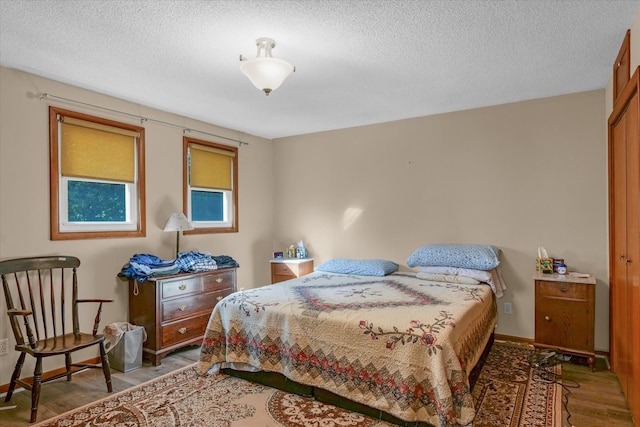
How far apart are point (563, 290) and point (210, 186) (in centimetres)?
381

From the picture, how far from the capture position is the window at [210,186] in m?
4.34

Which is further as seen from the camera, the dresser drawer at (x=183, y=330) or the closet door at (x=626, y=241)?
the dresser drawer at (x=183, y=330)

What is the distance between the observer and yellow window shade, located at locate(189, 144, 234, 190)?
4.41 m

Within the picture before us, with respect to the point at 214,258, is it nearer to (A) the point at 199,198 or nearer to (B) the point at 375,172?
(A) the point at 199,198

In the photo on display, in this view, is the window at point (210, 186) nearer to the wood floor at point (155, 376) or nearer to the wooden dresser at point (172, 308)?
the wooden dresser at point (172, 308)

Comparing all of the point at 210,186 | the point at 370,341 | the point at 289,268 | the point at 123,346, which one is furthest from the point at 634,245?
the point at 210,186

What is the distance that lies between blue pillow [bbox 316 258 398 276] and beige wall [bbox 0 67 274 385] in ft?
4.52

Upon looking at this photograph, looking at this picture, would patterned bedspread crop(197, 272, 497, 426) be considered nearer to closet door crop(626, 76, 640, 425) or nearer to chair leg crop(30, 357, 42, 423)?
closet door crop(626, 76, 640, 425)

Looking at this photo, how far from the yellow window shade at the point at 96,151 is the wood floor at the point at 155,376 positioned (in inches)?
68.3

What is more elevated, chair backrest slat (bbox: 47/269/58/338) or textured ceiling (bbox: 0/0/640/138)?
textured ceiling (bbox: 0/0/640/138)

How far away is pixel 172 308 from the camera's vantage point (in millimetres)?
3512

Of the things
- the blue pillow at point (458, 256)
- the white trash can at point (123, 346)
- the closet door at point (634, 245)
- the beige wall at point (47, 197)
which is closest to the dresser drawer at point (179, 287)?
the white trash can at point (123, 346)

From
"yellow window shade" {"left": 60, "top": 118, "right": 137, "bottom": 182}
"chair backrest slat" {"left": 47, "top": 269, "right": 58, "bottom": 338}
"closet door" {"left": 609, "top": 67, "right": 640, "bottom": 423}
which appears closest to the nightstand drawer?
"yellow window shade" {"left": 60, "top": 118, "right": 137, "bottom": 182}

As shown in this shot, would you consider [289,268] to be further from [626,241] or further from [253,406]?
[626,241]
